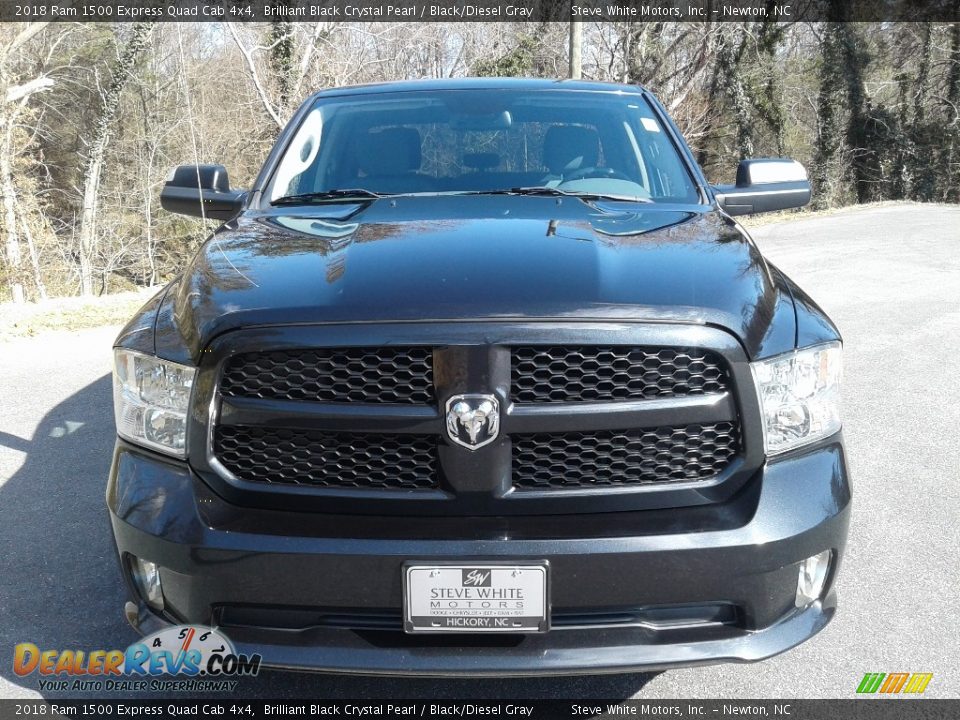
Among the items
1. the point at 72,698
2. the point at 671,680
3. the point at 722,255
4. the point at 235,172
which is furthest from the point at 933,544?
the point at 235,172

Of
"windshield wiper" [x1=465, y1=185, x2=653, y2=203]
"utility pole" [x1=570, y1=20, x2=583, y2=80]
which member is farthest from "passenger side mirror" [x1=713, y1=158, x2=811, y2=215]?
"utility pole" [x1=570, y1=20, x2=583, y2=80]

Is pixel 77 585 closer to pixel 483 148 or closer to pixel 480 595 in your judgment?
pixel 480 595

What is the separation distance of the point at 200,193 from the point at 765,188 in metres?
2.36

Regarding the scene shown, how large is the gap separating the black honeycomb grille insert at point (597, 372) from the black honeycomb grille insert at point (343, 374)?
0.22m

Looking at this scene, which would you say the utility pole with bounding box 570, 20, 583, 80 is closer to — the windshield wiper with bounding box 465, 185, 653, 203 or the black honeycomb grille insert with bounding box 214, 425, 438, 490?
the windshield wiper with bounding box 465, 185, 653, 203

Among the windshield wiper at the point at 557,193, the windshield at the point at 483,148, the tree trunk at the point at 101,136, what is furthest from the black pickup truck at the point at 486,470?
the tree trunk at the point at 101,136

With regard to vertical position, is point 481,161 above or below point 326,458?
above

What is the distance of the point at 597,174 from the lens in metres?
3.64

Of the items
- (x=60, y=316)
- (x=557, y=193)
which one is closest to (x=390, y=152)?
(x=557, y=193)

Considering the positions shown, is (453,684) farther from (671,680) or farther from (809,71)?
(809,71)

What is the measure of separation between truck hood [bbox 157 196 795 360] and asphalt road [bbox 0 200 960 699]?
1.12 meters

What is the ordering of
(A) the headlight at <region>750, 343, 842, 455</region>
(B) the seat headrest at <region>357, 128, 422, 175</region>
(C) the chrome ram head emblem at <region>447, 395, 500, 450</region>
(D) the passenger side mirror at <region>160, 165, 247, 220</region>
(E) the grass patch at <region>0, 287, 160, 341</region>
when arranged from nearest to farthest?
(C) the chrome ram head emblem at <region>447, 395, 500, 450</region> < (A) the headlight at <region>750, 343, 842, 455</region> < (B) the seat headrest at <region>357, 128, 422, 175</region> < (D) the passenger side mirror at <region>160, 165, 247, 220</region> < (E) the grass patch at <region>0, 287, 160, 341</region>

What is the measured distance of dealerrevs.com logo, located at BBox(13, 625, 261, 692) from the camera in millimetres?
2287

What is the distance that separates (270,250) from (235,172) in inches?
957
